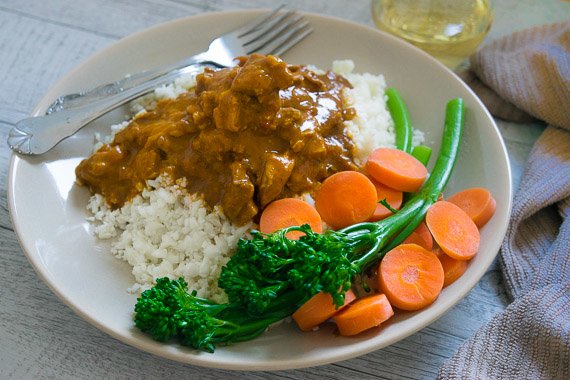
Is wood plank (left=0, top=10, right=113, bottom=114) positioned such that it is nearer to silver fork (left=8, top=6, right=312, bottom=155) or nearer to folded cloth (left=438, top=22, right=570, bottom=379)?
silver fork (left=8, top=6, right=312, bottom=155)

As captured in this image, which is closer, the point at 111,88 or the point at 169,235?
the point at 169,235

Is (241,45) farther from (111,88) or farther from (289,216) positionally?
→ (289,216)

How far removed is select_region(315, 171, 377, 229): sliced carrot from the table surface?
0.59 metres

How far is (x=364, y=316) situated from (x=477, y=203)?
87 centimetres

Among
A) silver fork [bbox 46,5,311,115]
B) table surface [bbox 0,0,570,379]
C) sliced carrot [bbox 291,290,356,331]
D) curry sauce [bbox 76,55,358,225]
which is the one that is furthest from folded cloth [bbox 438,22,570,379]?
silver fork [bbox 46,5,311,115]

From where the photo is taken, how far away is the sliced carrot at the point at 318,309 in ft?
8.86

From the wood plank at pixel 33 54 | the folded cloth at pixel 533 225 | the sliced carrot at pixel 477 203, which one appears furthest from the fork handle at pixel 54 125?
the folded cloth at pixel 533 225

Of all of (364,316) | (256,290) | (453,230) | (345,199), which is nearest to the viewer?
(256,290)

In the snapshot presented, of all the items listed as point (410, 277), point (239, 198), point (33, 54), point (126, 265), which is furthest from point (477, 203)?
point (33, 54)

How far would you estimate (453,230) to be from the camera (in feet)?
9.88

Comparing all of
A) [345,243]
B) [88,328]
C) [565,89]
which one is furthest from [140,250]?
[565,89]

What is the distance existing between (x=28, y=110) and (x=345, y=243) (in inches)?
88.2

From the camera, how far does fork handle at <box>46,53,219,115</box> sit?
350 centimetres

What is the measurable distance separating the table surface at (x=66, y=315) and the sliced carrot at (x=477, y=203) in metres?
0.41
